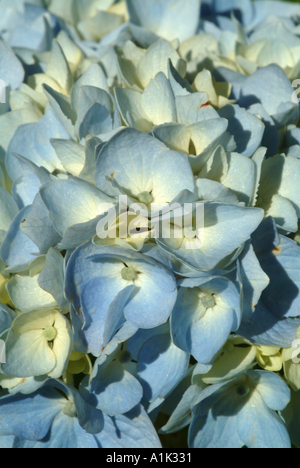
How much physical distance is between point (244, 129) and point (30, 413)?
398 millimetres

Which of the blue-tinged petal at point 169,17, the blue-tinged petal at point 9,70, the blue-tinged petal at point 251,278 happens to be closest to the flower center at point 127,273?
the blue-tinged petal at point 251,278

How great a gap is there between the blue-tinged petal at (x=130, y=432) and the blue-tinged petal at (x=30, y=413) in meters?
0.06

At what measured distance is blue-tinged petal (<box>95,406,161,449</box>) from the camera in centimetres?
52

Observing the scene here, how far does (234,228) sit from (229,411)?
0.78ft

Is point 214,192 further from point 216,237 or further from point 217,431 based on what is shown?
point 217,431

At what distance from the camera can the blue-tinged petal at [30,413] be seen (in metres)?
0.51

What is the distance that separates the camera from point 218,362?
500 millimetres

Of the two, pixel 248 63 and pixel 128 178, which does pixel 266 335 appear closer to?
pixel 128 178

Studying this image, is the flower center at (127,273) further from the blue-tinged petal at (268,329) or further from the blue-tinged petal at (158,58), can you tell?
the blue-tinged petal at (158,58)

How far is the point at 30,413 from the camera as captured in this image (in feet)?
1.73

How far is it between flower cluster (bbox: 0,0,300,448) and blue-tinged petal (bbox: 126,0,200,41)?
194 millimetres

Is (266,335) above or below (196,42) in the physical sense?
below

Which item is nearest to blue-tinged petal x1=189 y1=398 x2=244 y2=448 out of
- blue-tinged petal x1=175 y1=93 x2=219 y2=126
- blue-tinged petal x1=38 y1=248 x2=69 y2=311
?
blue-tinged petal x1=38 y1=248 x2=69 y2=311
